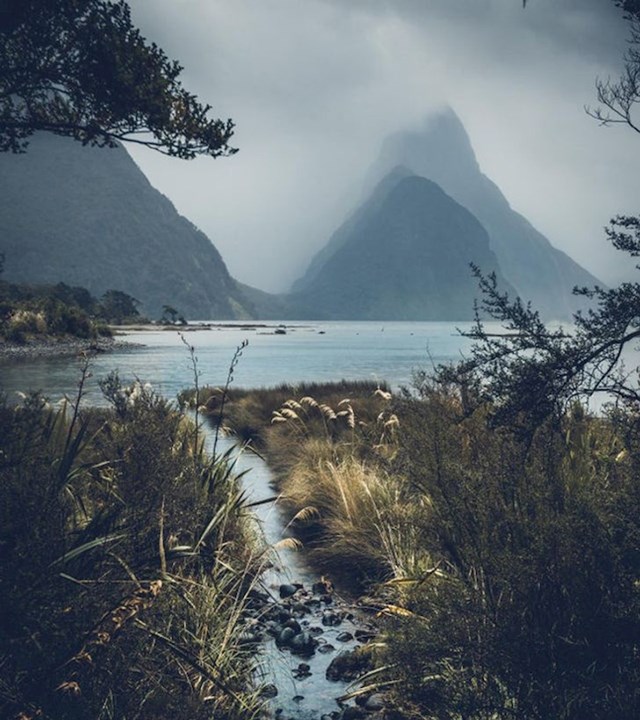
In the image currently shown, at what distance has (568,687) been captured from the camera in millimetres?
3000

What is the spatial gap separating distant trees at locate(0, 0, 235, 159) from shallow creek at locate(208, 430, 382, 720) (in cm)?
480

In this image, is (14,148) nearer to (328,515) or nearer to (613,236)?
(328,515)

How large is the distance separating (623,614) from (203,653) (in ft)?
7.79

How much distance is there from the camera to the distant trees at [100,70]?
666 centimetres

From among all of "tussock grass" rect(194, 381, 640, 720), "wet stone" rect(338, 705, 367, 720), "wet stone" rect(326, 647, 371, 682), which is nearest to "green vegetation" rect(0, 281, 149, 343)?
"wet stone" rect(326, 647, 371, 682)

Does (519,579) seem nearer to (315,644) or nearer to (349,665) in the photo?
(349,665)

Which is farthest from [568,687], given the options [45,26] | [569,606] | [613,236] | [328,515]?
[45,26]

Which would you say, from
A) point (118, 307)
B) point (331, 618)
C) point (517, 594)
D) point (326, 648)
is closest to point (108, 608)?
point (517, 594)

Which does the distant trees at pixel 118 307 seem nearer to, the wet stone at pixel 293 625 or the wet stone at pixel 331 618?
the wet stone at pixel 331 618

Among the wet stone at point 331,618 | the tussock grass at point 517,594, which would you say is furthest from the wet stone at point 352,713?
the wet stone at point 331,618

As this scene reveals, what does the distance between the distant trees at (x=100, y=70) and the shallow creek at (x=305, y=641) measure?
4.80 m

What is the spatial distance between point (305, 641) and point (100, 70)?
5959 mm

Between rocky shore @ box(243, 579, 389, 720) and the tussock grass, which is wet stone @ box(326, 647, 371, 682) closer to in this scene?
rocky shore @ box(243, 579, 389, 720)

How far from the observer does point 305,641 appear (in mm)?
5016
